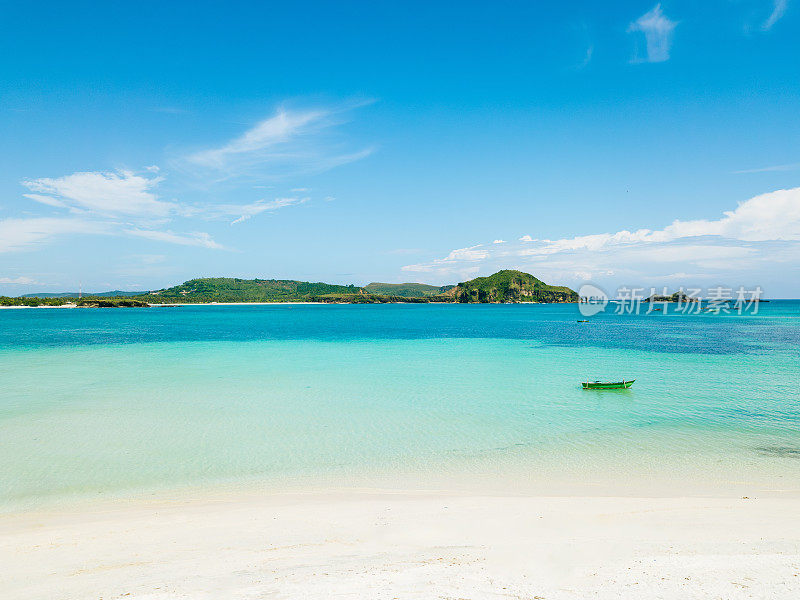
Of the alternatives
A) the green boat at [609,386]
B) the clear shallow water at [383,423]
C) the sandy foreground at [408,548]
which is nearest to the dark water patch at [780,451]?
the clear shallow water at [383,423]

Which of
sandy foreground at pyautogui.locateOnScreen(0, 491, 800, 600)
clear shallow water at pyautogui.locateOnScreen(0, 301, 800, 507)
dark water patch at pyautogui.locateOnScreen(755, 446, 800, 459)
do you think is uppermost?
sandy foreground at pyautogui.locateOnScreen(0, 491, 800, 600)

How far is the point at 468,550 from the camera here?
22.8 ft

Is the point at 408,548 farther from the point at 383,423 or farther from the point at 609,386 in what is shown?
the point at 609,386

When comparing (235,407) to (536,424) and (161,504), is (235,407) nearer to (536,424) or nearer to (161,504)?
(161,504)

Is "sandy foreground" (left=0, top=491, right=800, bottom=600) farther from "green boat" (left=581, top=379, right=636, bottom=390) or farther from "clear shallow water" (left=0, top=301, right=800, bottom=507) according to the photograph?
"green boat" (left=581, top=379, right=636, bottom=390)

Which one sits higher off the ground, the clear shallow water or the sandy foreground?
the sandy foreground

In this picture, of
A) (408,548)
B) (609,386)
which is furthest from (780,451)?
(408,548)

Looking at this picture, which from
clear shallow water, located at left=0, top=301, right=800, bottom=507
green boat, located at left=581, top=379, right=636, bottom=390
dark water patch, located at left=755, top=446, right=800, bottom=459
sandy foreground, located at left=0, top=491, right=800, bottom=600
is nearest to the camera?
sandy foreground, located at left=0, top=491, right=800, bottom=600

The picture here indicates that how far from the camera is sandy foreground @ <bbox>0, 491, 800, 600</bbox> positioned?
5719 millimetres

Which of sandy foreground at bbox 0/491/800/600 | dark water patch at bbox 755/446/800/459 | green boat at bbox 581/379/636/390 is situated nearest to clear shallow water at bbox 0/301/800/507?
dark water patch at bbox 755/446/800/459

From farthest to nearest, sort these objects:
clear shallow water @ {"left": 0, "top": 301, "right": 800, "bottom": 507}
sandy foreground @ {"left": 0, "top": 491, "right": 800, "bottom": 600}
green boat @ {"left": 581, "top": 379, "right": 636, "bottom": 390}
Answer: green boat @ {"left": 581, "top": 379, "right": 636, "bottom": 390} → clear shallow water @ {"left": 0, "top": 301, "right": 800, "bottom": 507} → sandy foreground @ {"left": 0, "top": 491, "right": 800, "bottom": 600}

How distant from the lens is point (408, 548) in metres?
7.12

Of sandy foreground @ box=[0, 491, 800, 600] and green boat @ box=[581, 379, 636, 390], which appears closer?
sandy foreground @ box=[0, 491, 800, 600]

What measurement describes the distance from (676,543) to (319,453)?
931cm
